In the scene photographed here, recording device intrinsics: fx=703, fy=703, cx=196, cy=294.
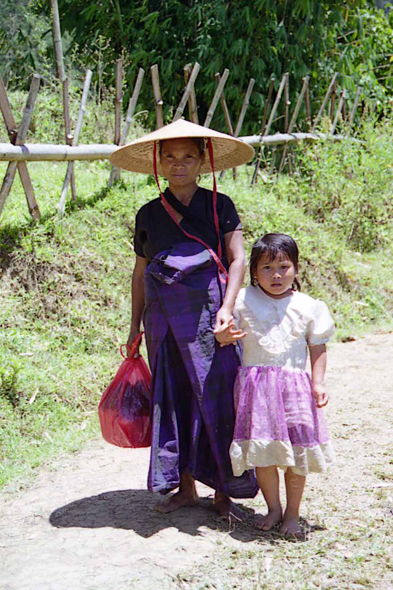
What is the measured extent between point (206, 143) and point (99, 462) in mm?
1865

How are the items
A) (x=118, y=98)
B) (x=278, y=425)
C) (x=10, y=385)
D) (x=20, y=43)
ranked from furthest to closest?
1. (x=20, y=43)
2. (x=118, y=98)
3. (x=10, y=385)
4. (x=278, y=425)

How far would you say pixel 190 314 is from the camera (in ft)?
9.45

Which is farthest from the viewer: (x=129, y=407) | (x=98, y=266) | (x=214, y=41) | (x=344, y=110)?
(x=344, y=110)

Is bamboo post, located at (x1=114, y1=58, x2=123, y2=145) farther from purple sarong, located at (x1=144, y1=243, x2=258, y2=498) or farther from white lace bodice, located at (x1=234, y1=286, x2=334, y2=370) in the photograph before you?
white lace bodice, located at (x1=234, y1=286, x2=334, y2=370)

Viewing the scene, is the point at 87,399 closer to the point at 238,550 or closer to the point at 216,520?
the point at 216,520

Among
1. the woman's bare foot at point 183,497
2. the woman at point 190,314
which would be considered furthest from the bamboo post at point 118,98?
the woman's bare foot at point 183,497

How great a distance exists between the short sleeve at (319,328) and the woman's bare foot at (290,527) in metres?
0.72

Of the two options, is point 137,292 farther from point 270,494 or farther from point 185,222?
point 270,494

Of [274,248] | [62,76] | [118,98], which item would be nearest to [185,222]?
[274,248]

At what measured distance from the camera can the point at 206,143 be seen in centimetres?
308

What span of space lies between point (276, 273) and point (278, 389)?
1.51 feet

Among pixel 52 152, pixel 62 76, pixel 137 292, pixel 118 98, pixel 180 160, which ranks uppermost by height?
pixel 62 76

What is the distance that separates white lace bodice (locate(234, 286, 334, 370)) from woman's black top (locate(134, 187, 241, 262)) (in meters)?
0.33

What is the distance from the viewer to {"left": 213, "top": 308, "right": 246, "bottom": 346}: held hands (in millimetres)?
2738
